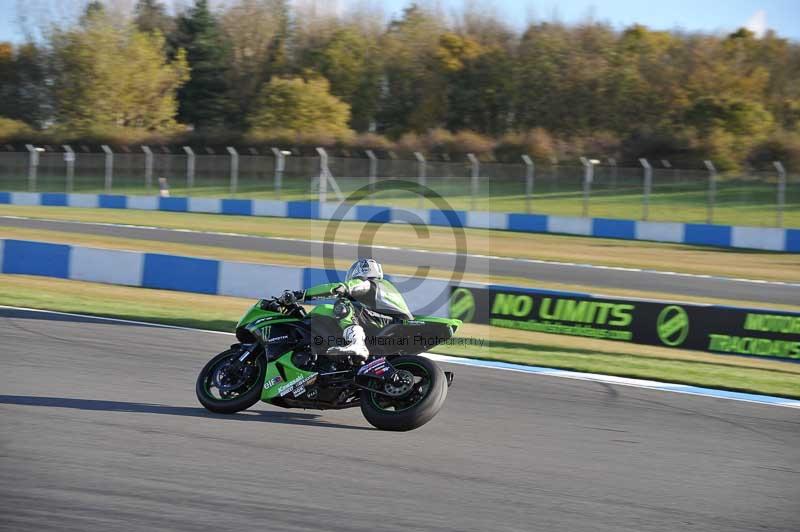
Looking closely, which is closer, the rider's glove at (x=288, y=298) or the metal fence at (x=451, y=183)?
the rider's glove at (x=288, y=298)

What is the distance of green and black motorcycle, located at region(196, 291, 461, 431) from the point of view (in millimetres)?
6770

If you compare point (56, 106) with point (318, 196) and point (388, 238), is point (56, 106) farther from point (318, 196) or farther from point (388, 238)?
point (388, 238)

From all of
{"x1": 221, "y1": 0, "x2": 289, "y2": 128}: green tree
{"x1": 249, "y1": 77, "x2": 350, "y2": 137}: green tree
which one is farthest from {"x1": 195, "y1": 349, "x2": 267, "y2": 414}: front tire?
{"x1": 221, "y1": 0, "x2": 289, "y2": 128}: green tree

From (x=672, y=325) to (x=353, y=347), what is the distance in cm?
628

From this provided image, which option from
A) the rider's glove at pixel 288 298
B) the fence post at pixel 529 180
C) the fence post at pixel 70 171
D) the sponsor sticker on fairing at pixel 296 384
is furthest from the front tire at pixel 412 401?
the fence post at pixel 70 171

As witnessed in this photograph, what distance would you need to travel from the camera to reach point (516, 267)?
20.5 meters

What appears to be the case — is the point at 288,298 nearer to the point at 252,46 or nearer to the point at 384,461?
the point at 384,461

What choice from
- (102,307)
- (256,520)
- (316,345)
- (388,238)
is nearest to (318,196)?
(388,238)

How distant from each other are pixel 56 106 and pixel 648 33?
37.0 m

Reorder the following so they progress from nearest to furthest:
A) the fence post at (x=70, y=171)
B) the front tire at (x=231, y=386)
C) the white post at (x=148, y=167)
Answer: the front tire at (x=231, y=386)
the white post at (x=148, y=167)
the fence post at (x=70, y=171)

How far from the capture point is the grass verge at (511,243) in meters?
21.2

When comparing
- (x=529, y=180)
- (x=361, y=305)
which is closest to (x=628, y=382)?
(x=361, y=305)

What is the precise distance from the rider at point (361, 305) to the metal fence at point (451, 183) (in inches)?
816

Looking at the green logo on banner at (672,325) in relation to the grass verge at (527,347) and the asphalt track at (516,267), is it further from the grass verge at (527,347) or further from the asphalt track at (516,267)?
the asphalt track at (516,267)
